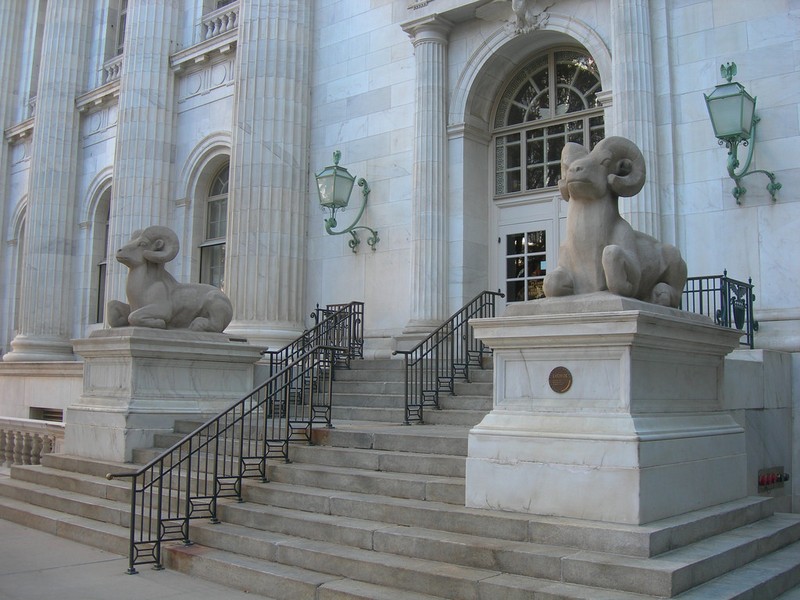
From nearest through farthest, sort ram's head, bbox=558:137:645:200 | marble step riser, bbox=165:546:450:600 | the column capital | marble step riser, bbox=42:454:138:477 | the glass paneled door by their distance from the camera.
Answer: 1. marble step riser, bbox=165:546:450:600
2. ram's head, bbox=558:137:645:200
3. marble step riser, bbox=42:454:138:477
4. the glass paneled door
5. the column capital

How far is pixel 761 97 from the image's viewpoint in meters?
10.6

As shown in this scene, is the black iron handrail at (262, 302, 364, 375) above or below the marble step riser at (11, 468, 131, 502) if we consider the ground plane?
above

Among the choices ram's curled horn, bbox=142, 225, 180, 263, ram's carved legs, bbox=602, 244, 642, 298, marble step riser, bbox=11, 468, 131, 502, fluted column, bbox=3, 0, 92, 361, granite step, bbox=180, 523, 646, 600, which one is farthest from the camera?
fluted column, bbox=3, 0, 92, 361

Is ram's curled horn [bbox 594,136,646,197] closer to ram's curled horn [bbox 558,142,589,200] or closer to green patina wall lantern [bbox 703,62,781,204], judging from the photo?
ram's curled horn [bbox 558,142,589,200]

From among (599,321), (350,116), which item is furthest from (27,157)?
(599,321)

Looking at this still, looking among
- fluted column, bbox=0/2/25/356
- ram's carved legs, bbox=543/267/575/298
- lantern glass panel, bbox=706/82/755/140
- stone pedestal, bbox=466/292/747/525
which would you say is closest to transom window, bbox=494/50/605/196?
lantern glass panel, bbox=706/82/755/140

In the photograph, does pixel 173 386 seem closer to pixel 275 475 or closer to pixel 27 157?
pixel 275 475

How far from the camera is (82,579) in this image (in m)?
6.91

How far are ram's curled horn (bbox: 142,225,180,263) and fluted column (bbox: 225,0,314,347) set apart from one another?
3.76 meters

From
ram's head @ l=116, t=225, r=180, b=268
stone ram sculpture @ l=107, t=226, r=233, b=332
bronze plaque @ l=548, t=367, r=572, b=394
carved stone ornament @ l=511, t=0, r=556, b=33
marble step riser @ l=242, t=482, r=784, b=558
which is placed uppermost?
carved stone ornament @ l=511, t=0, r=556, b=33

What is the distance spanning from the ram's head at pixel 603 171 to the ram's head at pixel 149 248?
593 centimetres

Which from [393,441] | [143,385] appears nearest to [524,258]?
[393,441]

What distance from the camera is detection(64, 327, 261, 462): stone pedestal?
34.0 feet

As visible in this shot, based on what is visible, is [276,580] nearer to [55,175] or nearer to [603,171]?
[603,171]
